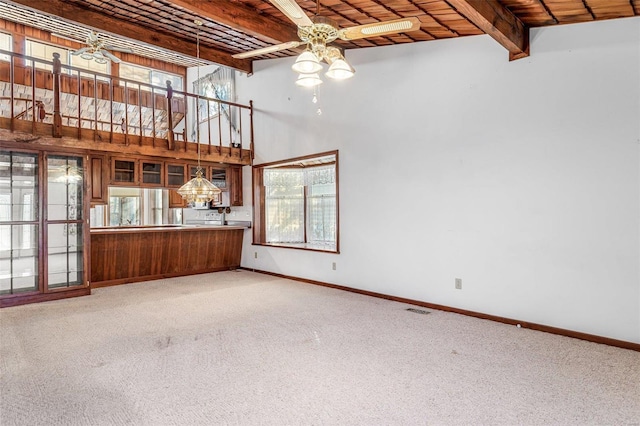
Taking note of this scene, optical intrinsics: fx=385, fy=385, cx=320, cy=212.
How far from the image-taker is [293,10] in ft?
8.25

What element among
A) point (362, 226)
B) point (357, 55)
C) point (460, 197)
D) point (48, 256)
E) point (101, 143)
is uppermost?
point (357, 55)

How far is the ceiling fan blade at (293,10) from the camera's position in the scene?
7.88 ft

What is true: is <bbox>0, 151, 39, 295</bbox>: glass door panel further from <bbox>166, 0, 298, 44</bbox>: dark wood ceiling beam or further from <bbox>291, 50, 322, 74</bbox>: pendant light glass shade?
<bbox>291, 50, 322, 74</bbox>: pendant light glass shade

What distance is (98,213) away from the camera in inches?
391

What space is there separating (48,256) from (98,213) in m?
5.19

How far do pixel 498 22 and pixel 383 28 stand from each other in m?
1.19

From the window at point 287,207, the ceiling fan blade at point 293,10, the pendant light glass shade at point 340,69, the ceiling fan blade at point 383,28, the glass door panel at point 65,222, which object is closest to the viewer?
the ceiling fan blade at point 293,10

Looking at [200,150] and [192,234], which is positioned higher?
[200,150]

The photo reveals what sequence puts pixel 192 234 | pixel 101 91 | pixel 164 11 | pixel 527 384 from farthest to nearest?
pixel 101 91
pixel 192 234
pixel 164 11
pixel 527 384

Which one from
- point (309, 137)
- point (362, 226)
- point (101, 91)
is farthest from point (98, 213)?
point (362, 226)

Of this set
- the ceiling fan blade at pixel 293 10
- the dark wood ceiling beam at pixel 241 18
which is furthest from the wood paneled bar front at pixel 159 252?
the ceiling fan blade at pixel 293 10

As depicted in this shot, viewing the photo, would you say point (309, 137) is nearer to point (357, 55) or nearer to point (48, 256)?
point (357, 55)

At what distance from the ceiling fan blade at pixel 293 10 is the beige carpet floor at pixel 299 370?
8.18ft

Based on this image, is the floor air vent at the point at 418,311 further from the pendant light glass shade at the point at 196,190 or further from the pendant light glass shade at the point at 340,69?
the pendant light glass shade at the point at 196,190
